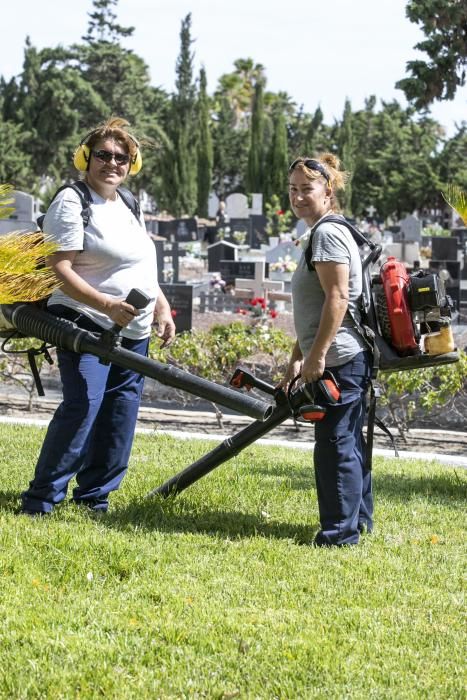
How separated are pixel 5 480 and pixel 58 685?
250 centimetres

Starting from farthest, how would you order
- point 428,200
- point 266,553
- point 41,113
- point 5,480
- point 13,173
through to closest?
1. point 428,200
2. point 41,113
3. point 13,173
4. point 5,480
5. point 266,553

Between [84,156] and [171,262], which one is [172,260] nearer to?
[171,262]

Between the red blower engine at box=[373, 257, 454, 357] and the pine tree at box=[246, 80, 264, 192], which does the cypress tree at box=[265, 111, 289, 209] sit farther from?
the red blower engine at box=[373, 257, 454, 357]

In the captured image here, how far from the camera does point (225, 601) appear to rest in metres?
3.20

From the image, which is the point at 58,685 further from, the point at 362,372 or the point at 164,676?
the point at 362,372

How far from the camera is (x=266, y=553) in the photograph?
373 cm

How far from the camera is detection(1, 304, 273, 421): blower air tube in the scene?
376 cm

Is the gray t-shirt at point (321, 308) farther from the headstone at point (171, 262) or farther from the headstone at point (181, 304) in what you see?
the headstone at point (171, 262)

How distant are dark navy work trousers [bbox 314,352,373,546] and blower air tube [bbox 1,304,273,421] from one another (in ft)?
0.87

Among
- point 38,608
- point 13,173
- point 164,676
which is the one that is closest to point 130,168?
point 38,608

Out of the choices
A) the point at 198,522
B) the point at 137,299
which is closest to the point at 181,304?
the point at 198,522

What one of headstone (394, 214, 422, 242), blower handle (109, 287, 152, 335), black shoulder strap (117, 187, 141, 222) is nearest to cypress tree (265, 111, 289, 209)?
headstone (394, 214, 422, 242)

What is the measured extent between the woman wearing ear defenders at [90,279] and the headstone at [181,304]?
26.6 ft

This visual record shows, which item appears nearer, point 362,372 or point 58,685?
point 58,685
